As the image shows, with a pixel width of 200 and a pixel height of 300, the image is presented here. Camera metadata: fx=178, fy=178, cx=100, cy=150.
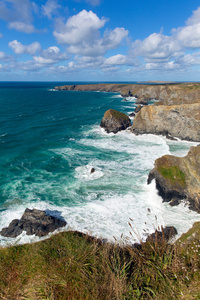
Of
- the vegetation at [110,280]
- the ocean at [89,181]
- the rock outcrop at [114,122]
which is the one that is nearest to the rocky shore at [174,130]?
the rock outcrop at [114,122]

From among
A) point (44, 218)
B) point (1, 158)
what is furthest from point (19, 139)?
point (44, 218)

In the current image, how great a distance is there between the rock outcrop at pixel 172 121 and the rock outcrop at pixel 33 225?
4267 centimetres

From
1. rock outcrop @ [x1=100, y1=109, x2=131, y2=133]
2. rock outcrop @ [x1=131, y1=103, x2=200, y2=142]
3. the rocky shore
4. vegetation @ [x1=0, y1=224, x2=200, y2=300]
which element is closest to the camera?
vegetation @ [x1=0, y1=224, x2=200, y2=300]

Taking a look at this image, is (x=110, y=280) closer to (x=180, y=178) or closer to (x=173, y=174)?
(x=180, y=178)

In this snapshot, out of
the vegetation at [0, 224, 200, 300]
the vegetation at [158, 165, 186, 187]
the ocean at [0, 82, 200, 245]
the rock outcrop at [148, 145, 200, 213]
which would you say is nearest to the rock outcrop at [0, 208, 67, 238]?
the ocean at [0, 82, 200, 245]

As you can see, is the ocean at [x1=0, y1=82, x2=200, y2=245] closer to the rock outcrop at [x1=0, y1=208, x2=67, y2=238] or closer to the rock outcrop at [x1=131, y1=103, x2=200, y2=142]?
the rock outcrop at [x1=0, y1=208, x2=67, y2=238]

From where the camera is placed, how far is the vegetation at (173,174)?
2438cm

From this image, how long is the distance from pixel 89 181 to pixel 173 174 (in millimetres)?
13315

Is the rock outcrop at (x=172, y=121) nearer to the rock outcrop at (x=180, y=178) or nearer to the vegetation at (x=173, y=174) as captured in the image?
the rock outcrop at (x=180, y=178)

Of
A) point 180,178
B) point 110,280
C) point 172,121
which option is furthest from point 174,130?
point 110,280

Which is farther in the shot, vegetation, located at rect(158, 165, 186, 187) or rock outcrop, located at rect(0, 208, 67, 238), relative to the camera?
vegetation, located at rect(158, 165, 186, 187)

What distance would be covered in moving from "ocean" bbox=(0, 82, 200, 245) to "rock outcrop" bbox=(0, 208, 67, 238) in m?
0.68

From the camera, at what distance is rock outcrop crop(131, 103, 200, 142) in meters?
48.5

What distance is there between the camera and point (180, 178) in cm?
2458
